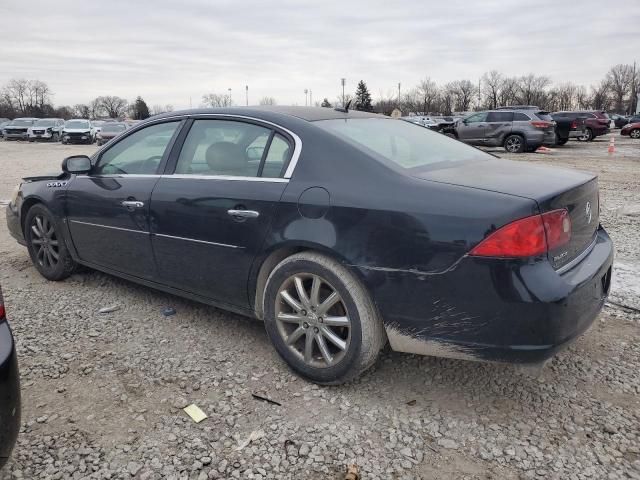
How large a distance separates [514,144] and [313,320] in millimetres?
18300

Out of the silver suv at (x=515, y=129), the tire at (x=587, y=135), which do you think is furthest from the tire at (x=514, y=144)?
the tire at (x=587, y=135)

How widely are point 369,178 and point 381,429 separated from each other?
1228 millimetres

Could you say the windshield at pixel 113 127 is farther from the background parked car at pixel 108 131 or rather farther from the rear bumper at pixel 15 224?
the rear bumper at pixel 15 224

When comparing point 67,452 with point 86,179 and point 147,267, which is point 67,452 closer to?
point 147,267

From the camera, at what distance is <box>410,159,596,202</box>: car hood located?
242cm

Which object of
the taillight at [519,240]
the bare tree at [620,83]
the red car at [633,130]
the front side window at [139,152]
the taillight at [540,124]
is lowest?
the taillight at [519,240]

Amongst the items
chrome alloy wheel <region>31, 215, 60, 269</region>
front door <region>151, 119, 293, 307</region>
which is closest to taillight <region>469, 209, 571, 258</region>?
front door <region>151, 119, 293, 307</region>

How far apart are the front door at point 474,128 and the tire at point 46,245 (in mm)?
17477

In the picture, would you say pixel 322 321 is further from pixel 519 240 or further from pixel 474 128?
pixel 474 128

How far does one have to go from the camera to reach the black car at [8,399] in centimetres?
190

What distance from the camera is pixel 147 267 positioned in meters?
3.69

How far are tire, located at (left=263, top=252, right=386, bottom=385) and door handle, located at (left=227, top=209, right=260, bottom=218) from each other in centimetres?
32

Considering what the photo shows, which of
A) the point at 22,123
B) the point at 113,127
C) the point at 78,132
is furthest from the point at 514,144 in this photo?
the point at 22,123

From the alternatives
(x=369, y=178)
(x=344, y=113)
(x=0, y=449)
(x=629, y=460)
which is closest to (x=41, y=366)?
(x=0, y=449)
